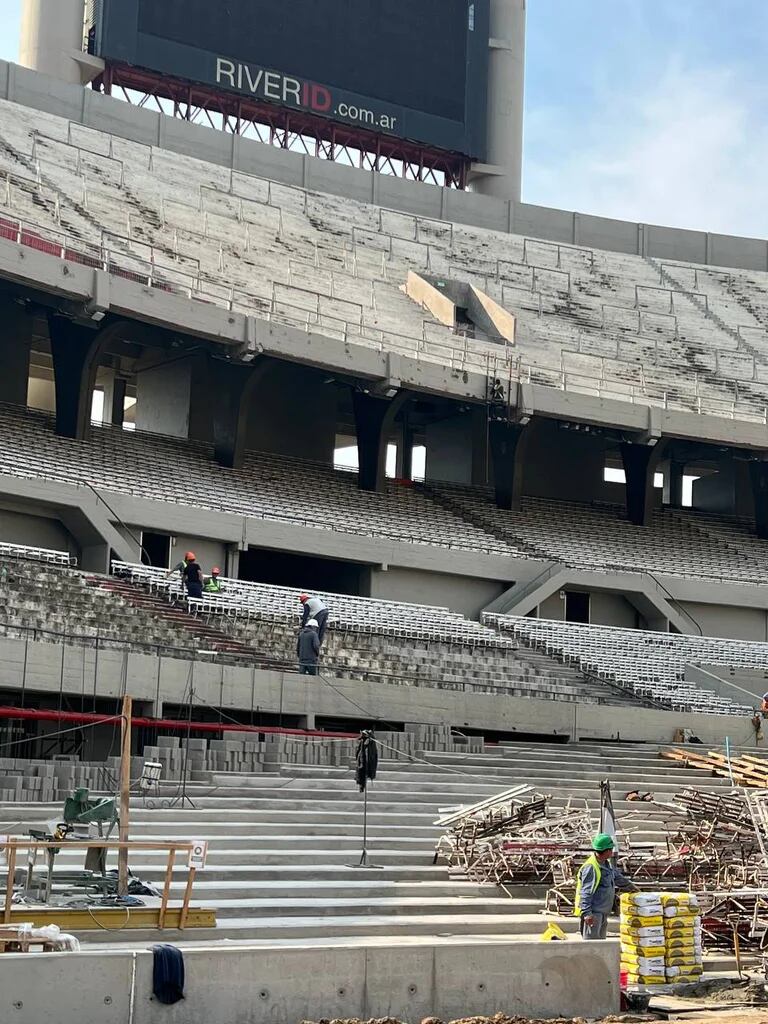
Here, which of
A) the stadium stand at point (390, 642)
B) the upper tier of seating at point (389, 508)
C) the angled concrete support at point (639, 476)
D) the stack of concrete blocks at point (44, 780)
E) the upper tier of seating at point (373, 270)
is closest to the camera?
the stack of concrete blocks at point (44, 780)

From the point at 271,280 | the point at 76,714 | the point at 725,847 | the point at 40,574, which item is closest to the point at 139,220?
the point at 271,280

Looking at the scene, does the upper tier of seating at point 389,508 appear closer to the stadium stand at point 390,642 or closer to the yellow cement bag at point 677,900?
the stadium stand at point 390,642

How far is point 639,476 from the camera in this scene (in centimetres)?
4538

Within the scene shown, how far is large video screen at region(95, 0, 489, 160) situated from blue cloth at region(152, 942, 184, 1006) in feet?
142

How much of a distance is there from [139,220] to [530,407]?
12.5 meters

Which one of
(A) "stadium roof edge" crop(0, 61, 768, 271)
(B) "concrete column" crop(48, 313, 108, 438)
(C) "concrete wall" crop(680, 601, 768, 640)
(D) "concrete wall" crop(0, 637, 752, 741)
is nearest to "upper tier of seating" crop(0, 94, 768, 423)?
(A) "stadium roof edge" crop(0, 61, 768, 271)

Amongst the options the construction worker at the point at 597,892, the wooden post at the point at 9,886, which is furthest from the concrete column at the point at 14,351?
the construction worker at the point at 597,892

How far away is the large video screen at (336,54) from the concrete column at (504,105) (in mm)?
597

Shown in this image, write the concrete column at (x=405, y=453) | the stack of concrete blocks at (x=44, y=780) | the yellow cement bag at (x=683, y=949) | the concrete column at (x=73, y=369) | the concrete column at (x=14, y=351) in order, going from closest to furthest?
the yellow cement bag at (x=683, y=949) < the stack of concrete blocks at (x=44, y=780) < the concrete column at (x=73, y=369) < the concrete column at (x=14, y=351) < the concrete column at (x=405, y=453)

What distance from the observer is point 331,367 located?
38.2m

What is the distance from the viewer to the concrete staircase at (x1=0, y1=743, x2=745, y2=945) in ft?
48.8

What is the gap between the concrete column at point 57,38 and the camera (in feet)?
164

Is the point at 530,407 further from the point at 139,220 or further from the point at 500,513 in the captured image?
the point at 139,220

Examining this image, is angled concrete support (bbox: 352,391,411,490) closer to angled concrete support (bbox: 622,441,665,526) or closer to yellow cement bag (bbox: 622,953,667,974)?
angled concrete support (bbox: 622,441,665,526)
